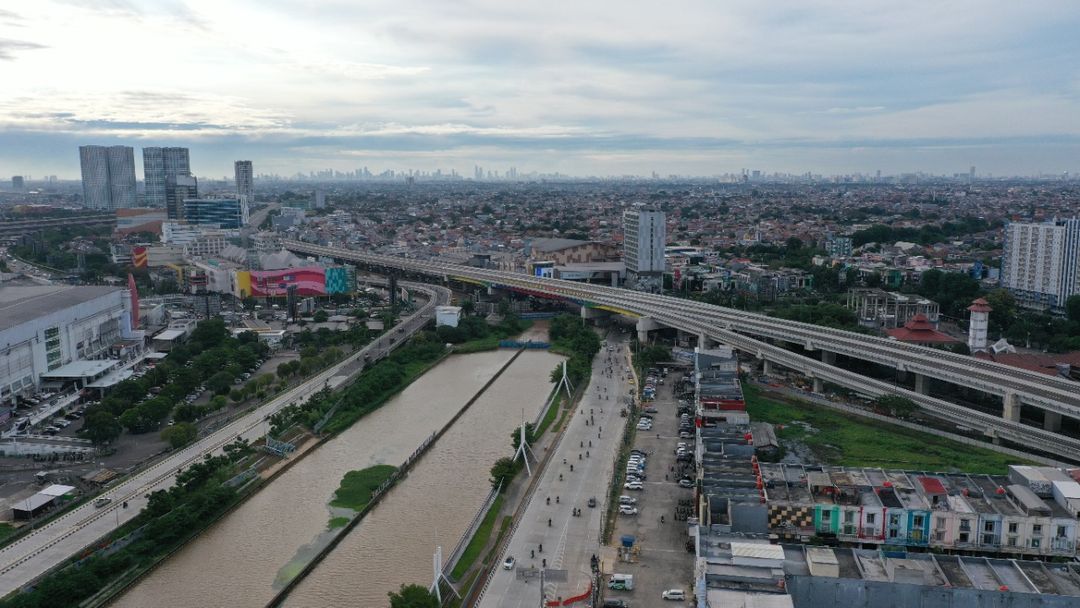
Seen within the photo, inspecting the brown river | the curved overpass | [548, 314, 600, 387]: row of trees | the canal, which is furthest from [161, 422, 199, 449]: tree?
the curved overpass

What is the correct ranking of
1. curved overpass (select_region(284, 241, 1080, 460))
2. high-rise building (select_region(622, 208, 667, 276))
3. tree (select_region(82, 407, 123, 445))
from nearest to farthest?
tree (select_region(82, 407, 123, 445))
curved overpass (select_region(284, 241, 1080, 460))
high-rise building (select_region(622, 208, 667, 276))

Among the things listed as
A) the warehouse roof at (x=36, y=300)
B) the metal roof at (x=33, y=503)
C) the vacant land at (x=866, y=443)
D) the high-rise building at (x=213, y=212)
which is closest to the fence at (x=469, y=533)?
the vacant land at (x=866, y=443)

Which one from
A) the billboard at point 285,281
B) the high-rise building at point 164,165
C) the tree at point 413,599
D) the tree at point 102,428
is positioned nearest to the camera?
the tree at point 413,599

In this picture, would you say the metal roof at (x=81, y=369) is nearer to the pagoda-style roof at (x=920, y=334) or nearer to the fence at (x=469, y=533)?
the fence at (x=469, y=533)

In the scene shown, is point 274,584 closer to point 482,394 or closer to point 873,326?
point 482,394

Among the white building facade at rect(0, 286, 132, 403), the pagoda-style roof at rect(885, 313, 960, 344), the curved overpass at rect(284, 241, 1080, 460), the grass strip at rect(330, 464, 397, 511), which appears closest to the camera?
the grass strip at rect(330, 464, 397, 511)

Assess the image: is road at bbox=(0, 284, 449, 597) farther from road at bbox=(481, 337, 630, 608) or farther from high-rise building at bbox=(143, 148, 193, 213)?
high-rise building at bbox=(143, 148, 193, 213)

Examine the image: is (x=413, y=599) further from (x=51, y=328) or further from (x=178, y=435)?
(x=51, y=328)

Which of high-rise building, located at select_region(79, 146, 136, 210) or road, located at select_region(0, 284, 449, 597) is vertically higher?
high-rise building, located at select_region(79, 146, 136, 210)
